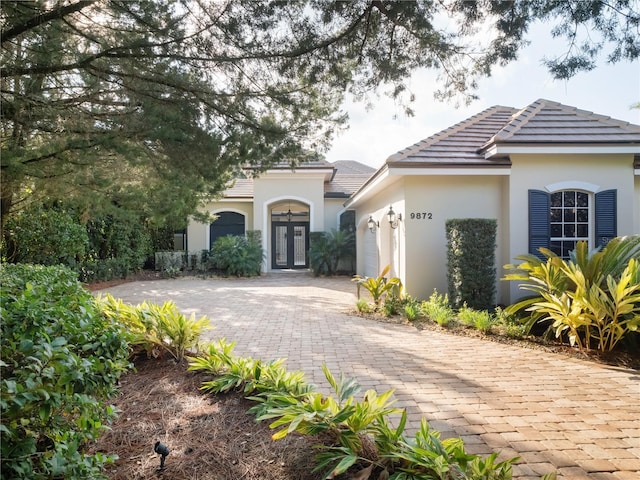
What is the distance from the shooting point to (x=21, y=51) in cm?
452

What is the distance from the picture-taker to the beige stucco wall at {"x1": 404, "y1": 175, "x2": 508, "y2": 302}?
9852mm

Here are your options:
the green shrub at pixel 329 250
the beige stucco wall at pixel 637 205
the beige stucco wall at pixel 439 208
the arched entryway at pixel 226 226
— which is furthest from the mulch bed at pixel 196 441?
the arched entryway at pixel 226 226

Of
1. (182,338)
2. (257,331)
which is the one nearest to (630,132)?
(257,331)

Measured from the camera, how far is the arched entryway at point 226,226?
2100cm

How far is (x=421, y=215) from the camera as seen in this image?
990 centimetres

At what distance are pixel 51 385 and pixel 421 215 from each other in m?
8.89

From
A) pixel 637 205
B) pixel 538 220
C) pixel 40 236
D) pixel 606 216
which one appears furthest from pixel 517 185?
pixel 40 236

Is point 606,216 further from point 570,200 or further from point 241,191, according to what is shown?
point 241,191

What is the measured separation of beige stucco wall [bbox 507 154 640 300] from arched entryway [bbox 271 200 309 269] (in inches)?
528

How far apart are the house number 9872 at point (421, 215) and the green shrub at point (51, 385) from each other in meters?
7.97

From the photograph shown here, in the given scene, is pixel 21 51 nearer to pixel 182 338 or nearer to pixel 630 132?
pixel 182 338

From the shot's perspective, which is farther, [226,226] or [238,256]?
[226,226]

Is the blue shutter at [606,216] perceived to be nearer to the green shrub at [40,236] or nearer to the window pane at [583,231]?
the window pane at [583,231]

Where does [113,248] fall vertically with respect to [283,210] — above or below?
below
